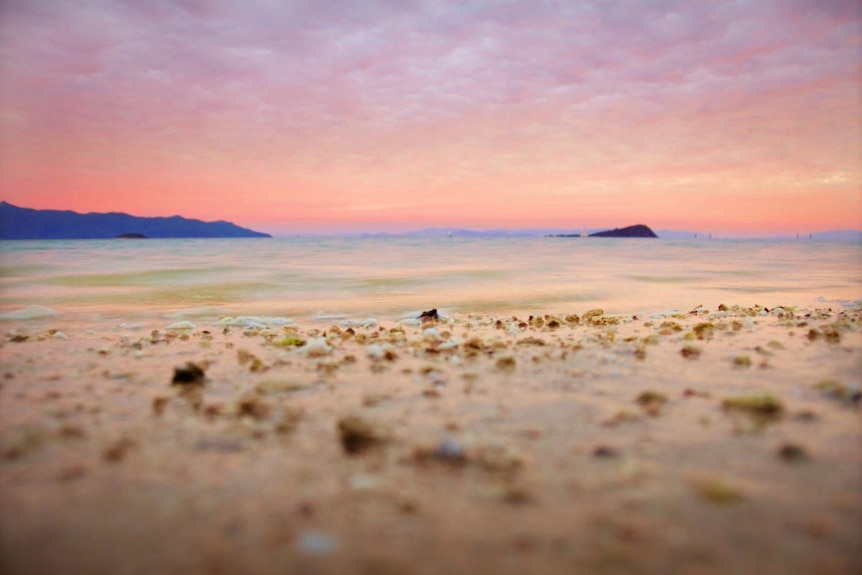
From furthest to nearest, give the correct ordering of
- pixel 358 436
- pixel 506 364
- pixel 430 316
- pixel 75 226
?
pixel 75 226
pixel 430 316
pixel 506 364
pixel 358 436

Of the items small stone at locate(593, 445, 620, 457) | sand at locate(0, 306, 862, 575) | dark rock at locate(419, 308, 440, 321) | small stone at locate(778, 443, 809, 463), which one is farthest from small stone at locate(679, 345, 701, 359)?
dark rock at locate(419, 308, 440, 321)

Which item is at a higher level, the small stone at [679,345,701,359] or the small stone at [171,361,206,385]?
the small stone at [679,345,701,359]

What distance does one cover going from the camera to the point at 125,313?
27.0 ft

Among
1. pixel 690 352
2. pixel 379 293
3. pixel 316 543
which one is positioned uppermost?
pixel 690 352

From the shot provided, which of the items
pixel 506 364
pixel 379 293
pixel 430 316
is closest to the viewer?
pixel 506 364

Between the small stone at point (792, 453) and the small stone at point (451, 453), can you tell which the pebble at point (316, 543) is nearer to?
the small stone at point (451, 453)

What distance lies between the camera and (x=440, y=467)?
5.83 feet

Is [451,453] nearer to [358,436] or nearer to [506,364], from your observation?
[358,436]

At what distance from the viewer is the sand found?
1.30 m

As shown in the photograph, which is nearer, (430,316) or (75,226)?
(430,316)

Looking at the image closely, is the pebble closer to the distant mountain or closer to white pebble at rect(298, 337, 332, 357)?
white pebble at rect(298, 337, 332, 357)

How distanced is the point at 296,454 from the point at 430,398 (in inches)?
34.7

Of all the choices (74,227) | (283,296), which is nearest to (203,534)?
(283,296)

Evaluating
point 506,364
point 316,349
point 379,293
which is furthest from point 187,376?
point 379,293
